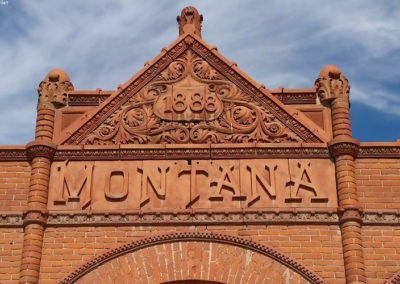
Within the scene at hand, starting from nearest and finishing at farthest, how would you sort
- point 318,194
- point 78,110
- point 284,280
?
point 284,280 < point 318,194 < point 78,110

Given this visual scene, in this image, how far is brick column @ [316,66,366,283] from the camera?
39.4 feet

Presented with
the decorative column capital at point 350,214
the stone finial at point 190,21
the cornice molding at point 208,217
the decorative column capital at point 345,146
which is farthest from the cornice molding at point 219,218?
the stone finial at point 190,21

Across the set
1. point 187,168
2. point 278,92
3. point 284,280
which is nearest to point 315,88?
point 278,92

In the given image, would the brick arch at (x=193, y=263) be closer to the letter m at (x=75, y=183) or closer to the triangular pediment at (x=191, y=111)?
the letter m at (x=75, y=183)

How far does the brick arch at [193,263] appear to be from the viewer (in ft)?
39.5

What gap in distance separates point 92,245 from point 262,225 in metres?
3.02

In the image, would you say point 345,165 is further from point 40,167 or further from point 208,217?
point 40,167

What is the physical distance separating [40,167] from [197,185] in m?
2.93

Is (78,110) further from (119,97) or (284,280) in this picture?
(284,280)

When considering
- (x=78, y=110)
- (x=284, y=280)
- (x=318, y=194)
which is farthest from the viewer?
(x=78, y=110)

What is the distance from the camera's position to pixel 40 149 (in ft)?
43.2

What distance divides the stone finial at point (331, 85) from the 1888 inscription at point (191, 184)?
1.43 meters

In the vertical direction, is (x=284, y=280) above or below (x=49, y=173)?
below

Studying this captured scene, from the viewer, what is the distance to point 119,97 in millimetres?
14008
